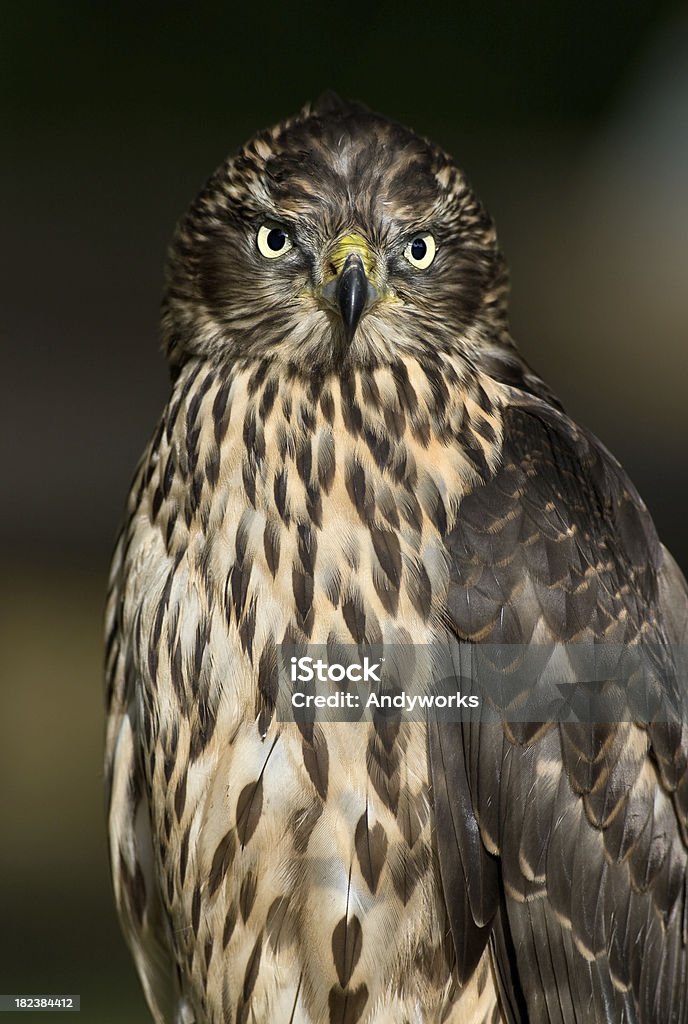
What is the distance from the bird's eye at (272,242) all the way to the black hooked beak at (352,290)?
0.08 meters

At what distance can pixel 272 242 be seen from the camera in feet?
3.59

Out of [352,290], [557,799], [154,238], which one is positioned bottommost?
[557,799]

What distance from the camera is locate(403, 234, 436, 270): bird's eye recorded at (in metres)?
1.09

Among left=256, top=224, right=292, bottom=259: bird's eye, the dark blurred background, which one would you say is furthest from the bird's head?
the dark blurred background

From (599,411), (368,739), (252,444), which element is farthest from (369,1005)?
(599,411)

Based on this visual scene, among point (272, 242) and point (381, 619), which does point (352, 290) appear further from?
point (381, 619)

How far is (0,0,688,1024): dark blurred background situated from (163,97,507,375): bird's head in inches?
4.2

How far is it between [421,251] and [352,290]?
4.6 inches

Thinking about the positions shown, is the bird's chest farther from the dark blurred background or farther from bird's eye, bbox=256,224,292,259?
the dark blurred background

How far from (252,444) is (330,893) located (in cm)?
42

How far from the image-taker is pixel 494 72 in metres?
1.18

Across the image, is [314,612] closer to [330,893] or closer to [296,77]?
[330,893]

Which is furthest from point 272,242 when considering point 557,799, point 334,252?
point 557,799

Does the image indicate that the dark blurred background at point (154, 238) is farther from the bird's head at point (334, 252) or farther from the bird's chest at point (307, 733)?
the bird's chest at point (307, 733)
